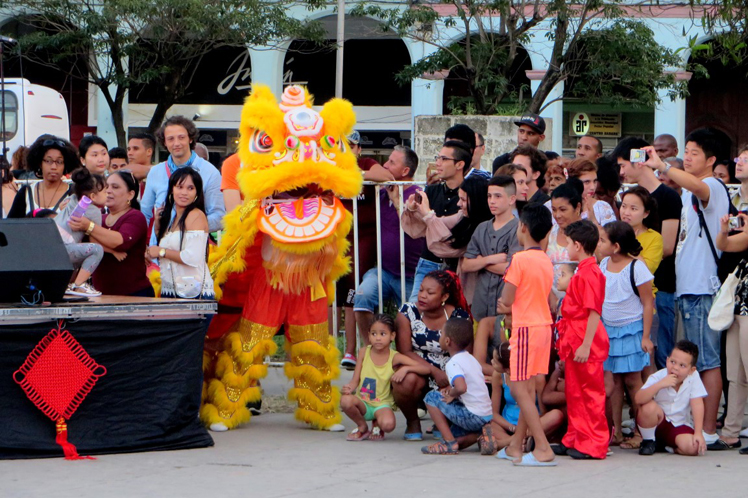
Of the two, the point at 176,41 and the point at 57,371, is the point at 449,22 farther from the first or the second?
the point at 57,371

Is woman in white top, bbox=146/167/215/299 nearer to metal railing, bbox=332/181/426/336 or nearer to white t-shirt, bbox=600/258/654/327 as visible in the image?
metal railing, bbox=332/181/426/336

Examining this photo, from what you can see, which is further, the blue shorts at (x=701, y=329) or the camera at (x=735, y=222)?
the blue shorts at (x=701, y=329)

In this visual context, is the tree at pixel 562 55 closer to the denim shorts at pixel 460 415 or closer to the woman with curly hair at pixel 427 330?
the woman with curly hair at pixel 427 330

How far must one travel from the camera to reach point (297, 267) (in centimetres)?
689

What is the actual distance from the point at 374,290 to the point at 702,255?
275 centimetres

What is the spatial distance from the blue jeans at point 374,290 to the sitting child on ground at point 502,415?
7.08 feet

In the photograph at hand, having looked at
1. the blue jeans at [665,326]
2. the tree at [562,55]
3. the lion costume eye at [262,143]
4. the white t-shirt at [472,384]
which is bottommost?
the white t-shirt at [472,384]

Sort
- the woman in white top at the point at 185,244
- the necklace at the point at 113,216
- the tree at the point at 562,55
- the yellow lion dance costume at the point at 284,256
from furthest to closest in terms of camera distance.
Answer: the tree at the point at 562,55
the necklace at the point at 113,216
the woman in white top at the point at 185,244
the yellow lion dance costume at the point at 284,256

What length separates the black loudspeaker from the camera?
20.3 ft

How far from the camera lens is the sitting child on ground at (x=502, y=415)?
646cm

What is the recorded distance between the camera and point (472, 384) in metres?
6.50

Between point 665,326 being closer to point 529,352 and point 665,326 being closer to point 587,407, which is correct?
point 587,407

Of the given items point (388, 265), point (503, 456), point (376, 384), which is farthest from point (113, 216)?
point (503, 456)

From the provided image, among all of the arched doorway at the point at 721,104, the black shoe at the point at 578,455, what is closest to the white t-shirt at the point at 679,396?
the black shoe at the point at 578,455
